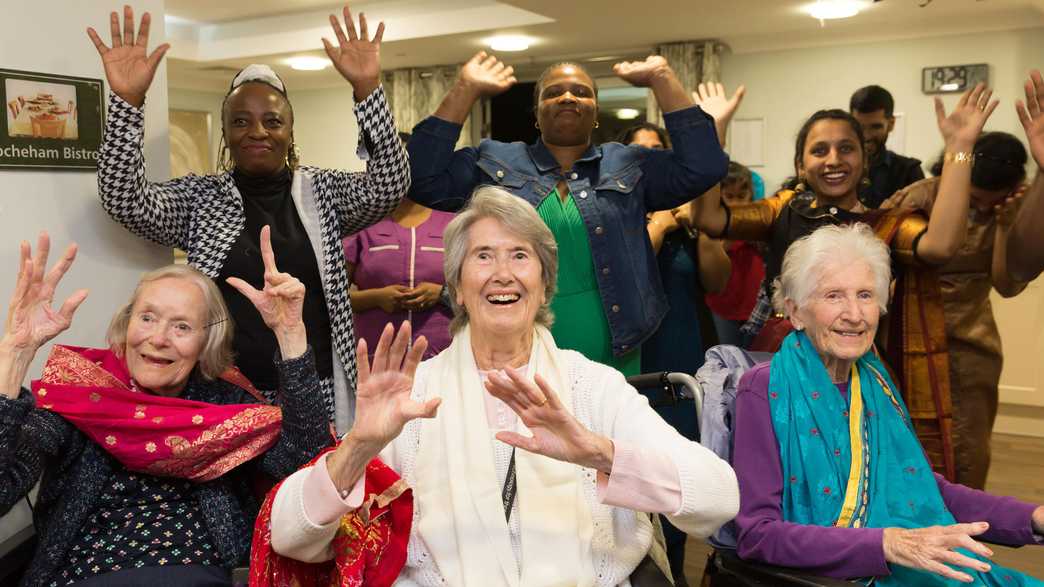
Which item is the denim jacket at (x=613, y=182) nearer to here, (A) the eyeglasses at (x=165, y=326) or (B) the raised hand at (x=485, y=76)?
(B) the raised hand at (x=485, y=76)

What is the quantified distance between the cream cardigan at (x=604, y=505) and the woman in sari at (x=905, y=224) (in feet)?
2.57

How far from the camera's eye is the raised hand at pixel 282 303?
172 cm

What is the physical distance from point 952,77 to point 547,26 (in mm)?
2785

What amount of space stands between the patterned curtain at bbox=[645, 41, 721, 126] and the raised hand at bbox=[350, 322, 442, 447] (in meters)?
5.64

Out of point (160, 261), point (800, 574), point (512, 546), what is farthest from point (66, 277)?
point (800, 574)

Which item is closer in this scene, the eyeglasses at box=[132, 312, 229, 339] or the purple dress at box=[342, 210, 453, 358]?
the eyeglasses at box=[132, 312, 229, 339]

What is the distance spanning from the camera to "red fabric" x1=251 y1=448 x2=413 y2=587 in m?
1.51

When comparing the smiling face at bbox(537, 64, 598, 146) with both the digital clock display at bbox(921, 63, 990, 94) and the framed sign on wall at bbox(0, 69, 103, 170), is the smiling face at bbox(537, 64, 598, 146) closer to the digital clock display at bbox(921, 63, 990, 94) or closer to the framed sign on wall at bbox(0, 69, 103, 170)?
the framed sign on wall at bbox(0, 69, 103, 170)

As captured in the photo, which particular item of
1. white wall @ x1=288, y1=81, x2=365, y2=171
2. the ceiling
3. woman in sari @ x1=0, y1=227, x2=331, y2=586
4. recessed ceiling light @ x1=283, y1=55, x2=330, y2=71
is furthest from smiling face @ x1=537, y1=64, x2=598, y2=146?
white wall @ x1=288, y1=81, x2=365, y2=171

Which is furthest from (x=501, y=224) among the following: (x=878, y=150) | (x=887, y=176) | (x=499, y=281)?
(x=887, y=176)

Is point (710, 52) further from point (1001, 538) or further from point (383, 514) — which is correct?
point (383, 514)

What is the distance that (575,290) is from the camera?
240 centimetres

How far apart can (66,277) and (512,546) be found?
136cm

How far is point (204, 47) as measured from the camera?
775 cm
